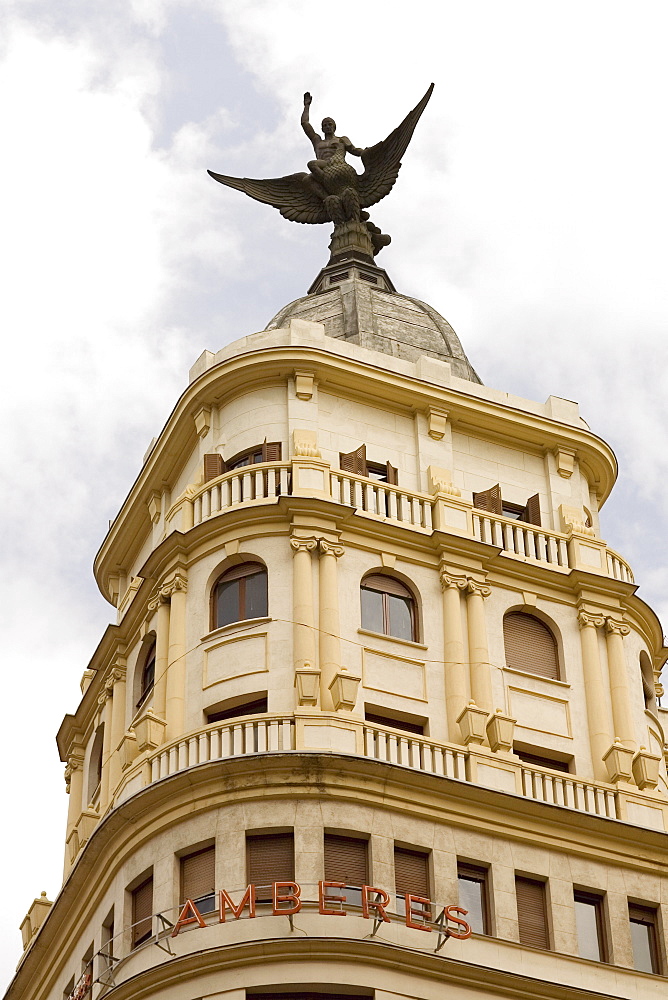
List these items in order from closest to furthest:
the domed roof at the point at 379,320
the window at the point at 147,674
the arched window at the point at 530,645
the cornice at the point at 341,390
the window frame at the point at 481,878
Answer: the window frame at the point at 481,878
the arched window at the point at 530,645
the window at the point at 147,674
the cornice at the point at 341,390
the domed roof at the point at 379,320

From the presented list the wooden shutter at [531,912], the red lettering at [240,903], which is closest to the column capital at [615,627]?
the wooden shutter at [531,912]

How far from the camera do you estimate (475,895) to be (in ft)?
150

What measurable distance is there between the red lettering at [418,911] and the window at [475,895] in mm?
1197

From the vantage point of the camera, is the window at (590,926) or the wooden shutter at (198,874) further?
the window at (590,926)

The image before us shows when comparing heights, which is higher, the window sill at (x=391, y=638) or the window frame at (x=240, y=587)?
the window frame at (x=240, y=587)

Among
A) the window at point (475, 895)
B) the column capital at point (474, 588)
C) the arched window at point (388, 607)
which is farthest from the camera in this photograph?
the column capital at point (474, 588)

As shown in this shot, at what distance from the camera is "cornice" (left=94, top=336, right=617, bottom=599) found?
5447cm

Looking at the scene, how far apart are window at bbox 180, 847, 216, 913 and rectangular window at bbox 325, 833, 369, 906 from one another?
2.54m

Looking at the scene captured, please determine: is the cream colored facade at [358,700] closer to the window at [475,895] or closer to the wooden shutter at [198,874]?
the window at [475,895]

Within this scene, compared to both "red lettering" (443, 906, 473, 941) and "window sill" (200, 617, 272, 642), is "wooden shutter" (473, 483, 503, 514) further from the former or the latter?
"red lettering" (443, 906, 473, 941)

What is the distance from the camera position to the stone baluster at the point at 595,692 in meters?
49.9

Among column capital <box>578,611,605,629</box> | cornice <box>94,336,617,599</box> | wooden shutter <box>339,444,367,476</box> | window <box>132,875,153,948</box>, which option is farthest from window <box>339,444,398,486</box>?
window <box>132,875,153,948</box>

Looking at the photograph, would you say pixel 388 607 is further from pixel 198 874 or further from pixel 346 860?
pixel 198 874

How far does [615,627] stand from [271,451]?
10013 mm
